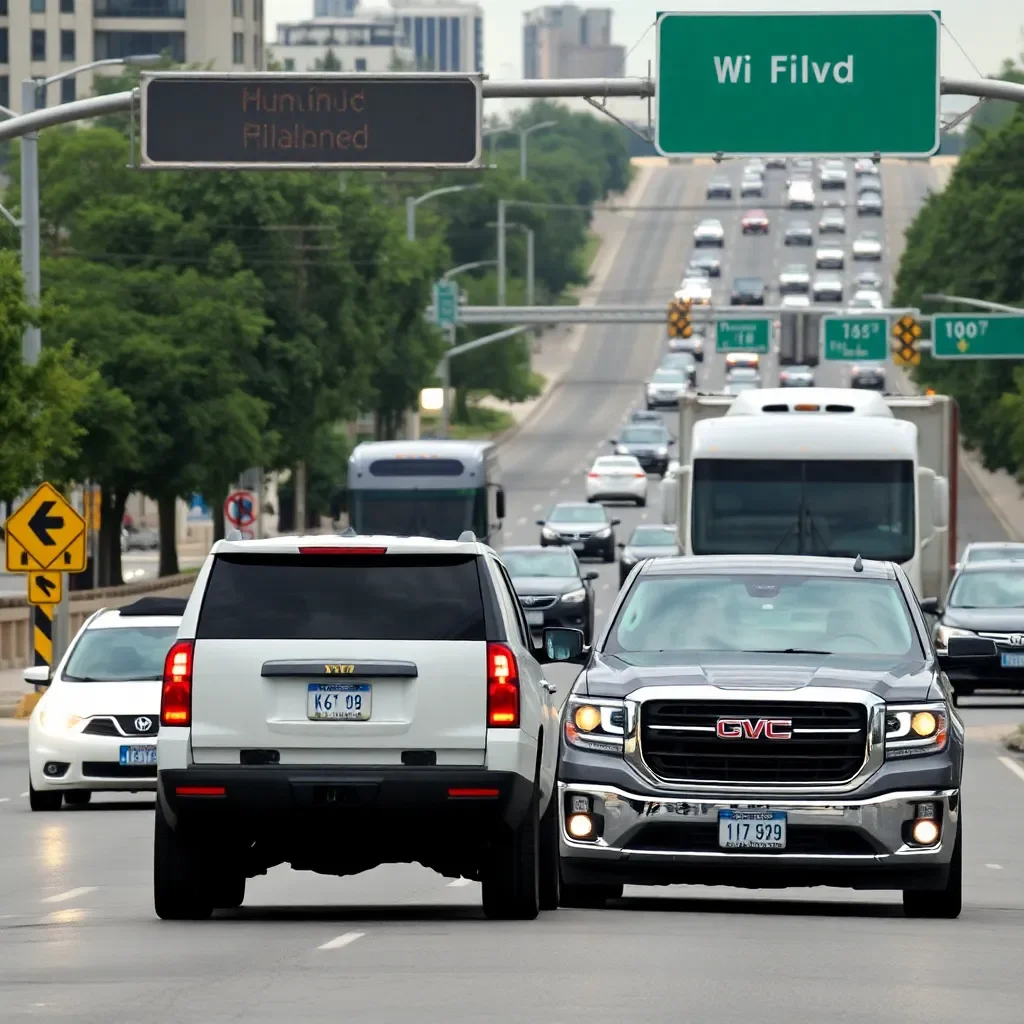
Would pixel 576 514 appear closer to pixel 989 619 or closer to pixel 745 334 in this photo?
pixel 745 334

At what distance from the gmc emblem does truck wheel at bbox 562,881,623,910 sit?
1600 mm

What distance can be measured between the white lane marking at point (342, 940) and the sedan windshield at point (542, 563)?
104ft

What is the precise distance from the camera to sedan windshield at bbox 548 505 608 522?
66625 mm

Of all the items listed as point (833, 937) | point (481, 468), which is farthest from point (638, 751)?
point (481, 468)

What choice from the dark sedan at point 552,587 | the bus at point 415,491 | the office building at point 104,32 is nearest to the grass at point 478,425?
the office building at point 104,32

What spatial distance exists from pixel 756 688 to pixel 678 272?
5744 inches

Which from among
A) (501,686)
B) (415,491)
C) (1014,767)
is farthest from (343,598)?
(415,491)

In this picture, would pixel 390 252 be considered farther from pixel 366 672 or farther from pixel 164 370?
pixel 366 672

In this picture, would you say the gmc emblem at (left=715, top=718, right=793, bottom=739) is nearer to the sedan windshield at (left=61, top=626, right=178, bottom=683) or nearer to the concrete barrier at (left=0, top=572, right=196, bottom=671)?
the sedan windshield at (left=61, top=626, right=178, bottom=683)

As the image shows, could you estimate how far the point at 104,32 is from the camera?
157 metres

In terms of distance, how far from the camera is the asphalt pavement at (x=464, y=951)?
979 cm

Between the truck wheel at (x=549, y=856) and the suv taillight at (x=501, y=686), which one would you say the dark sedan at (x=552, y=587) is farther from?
the suv taillight at (x=501, y=686)

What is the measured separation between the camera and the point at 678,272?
158 meters

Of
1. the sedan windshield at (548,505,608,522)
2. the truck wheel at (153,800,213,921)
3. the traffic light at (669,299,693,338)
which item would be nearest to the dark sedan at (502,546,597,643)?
the sedan windshield at (548,505,608,522)
